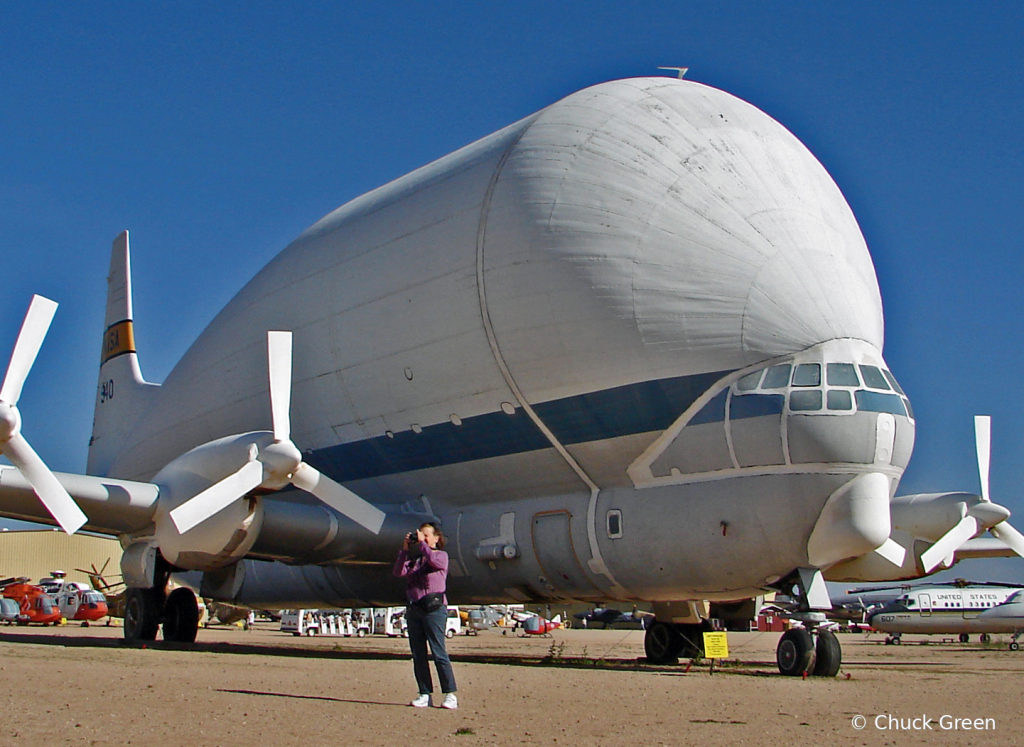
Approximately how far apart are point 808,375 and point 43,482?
1040cm

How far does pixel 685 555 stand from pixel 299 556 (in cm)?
643

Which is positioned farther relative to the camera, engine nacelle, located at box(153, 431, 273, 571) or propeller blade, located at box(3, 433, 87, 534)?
engine nacelle, located at box(153, 431, 273, 571)

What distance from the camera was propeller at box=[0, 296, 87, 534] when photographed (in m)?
13.1

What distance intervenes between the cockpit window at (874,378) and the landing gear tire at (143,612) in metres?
12.5

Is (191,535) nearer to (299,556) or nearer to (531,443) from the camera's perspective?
(299,556)

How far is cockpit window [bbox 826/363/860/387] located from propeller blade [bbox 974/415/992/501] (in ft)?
12.7

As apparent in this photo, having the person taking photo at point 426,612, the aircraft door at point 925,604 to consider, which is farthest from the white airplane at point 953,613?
the person taking photo at point 426,612

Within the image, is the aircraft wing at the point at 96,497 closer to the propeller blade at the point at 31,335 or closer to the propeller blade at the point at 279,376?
the propeller blade at the point at 31,335

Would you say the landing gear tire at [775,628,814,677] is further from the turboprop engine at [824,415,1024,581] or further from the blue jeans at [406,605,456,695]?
the blue jeans at [406,605,456,695]

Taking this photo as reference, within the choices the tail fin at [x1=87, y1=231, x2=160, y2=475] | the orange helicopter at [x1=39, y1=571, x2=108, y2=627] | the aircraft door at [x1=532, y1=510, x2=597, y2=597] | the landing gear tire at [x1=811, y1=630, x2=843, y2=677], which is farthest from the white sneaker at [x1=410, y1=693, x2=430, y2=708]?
the orange helicopter at [x1=39, y1=571, x2=108, y2=627]

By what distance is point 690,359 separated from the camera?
13.9 meters

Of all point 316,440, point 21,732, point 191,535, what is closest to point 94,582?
point 316,440

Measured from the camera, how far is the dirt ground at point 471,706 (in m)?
6.75

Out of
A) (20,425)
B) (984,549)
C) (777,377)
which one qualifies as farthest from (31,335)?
(984,549)
